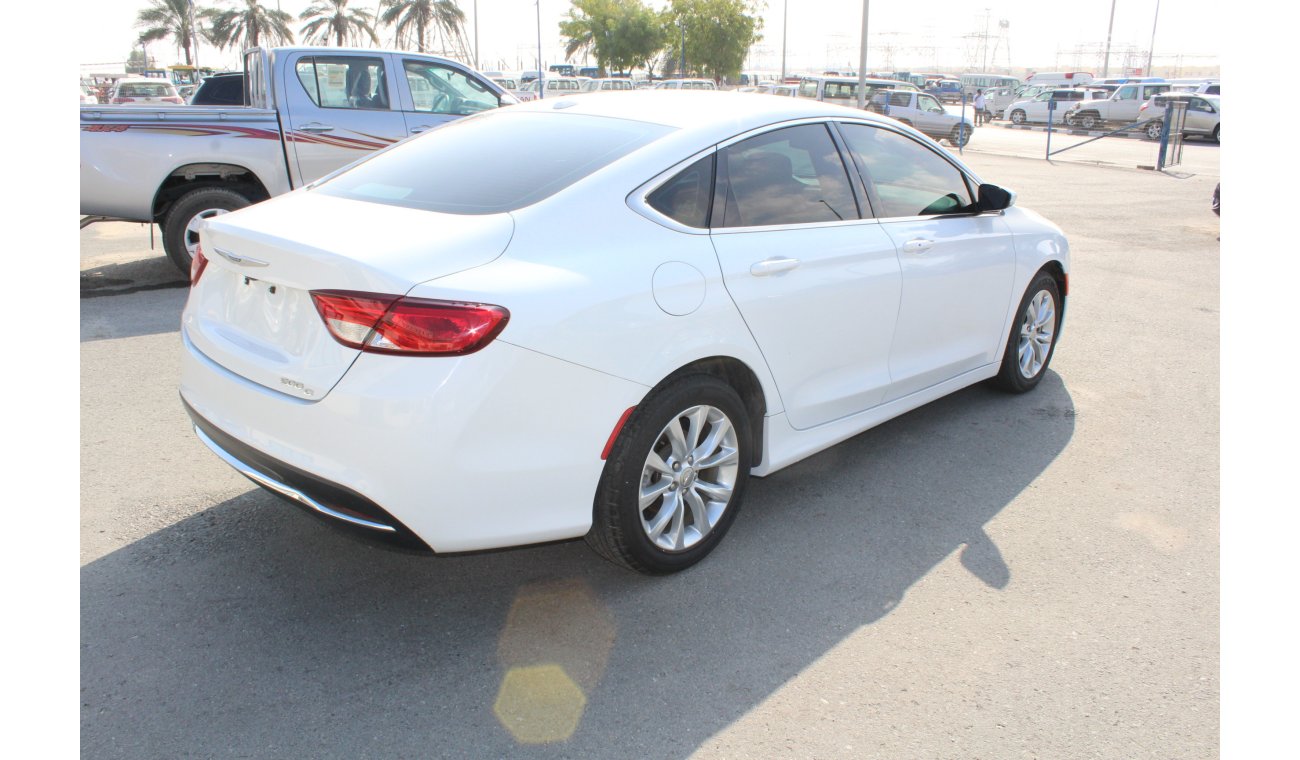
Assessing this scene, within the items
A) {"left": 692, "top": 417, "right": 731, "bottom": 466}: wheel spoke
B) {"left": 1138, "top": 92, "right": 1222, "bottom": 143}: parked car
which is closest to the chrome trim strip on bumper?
{"left": 692, "top": 417, "right": 731, "bottom": 466}: wheel spoke

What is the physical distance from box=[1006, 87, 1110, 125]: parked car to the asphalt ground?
3906cm

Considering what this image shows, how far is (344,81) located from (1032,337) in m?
6.30

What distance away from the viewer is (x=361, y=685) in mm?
2756

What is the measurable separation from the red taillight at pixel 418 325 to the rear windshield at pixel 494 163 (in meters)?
0.54

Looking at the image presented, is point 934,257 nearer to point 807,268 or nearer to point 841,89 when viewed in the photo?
point 807,268

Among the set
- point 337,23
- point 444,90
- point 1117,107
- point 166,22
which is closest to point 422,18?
point 337,23

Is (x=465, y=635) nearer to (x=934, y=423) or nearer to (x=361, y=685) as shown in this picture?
(x=361, y=685)

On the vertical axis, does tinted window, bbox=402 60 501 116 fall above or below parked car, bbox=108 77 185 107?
below

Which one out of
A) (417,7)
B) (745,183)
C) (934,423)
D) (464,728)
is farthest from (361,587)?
(417,7)

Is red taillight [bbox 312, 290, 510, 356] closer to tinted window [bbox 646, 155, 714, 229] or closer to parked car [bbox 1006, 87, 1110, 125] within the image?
tinted window [bbox 646, 155, 714, 229]

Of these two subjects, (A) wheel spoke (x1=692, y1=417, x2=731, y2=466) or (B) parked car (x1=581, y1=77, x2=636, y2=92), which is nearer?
(A) wheel spoke (x1=692, y1=417, x2=731, y2=466)

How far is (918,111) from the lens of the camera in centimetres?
2986

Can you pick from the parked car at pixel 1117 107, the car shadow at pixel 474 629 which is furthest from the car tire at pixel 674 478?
the parked car at pixel 1117 107

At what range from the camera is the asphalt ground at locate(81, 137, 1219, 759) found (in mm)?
2609
